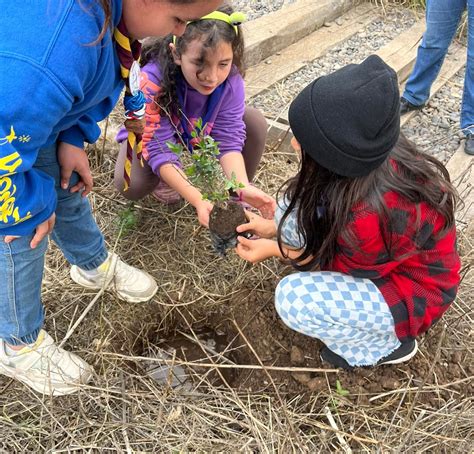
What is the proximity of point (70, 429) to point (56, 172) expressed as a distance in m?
0.89

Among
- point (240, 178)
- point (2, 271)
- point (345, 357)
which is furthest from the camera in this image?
point (240, 178)

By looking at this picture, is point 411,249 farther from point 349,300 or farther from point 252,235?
point 252,235

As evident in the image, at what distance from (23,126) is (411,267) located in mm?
1304

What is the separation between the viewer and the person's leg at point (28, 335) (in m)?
1.55

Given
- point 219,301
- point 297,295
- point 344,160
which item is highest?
point 344,160

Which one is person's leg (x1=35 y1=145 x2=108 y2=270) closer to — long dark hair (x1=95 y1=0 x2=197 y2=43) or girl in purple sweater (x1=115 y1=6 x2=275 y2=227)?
girl in purple sweater (x1=115 y1=6 x2=275 y2=227)

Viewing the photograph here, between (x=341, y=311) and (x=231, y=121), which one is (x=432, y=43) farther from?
(x=341, y=311)

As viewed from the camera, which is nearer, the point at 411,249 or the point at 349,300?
the point at 411,249

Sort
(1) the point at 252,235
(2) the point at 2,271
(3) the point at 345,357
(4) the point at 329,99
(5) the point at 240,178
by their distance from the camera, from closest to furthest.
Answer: (4) the point at 329,99 < (2) the point at 2,271 < (3) the point at 345,357 < (1) the point at 252,235 < (5) the point at 240,178

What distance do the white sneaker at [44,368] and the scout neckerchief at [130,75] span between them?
27.6 inches

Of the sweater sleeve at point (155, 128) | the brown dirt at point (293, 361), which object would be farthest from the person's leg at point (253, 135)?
the brown dirt at point (293, 361)

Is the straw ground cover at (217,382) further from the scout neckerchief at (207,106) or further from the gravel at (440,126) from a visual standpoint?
the gravel at (440,126)

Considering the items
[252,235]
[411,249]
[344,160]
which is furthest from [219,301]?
[344,160]

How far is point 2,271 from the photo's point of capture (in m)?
1.55
